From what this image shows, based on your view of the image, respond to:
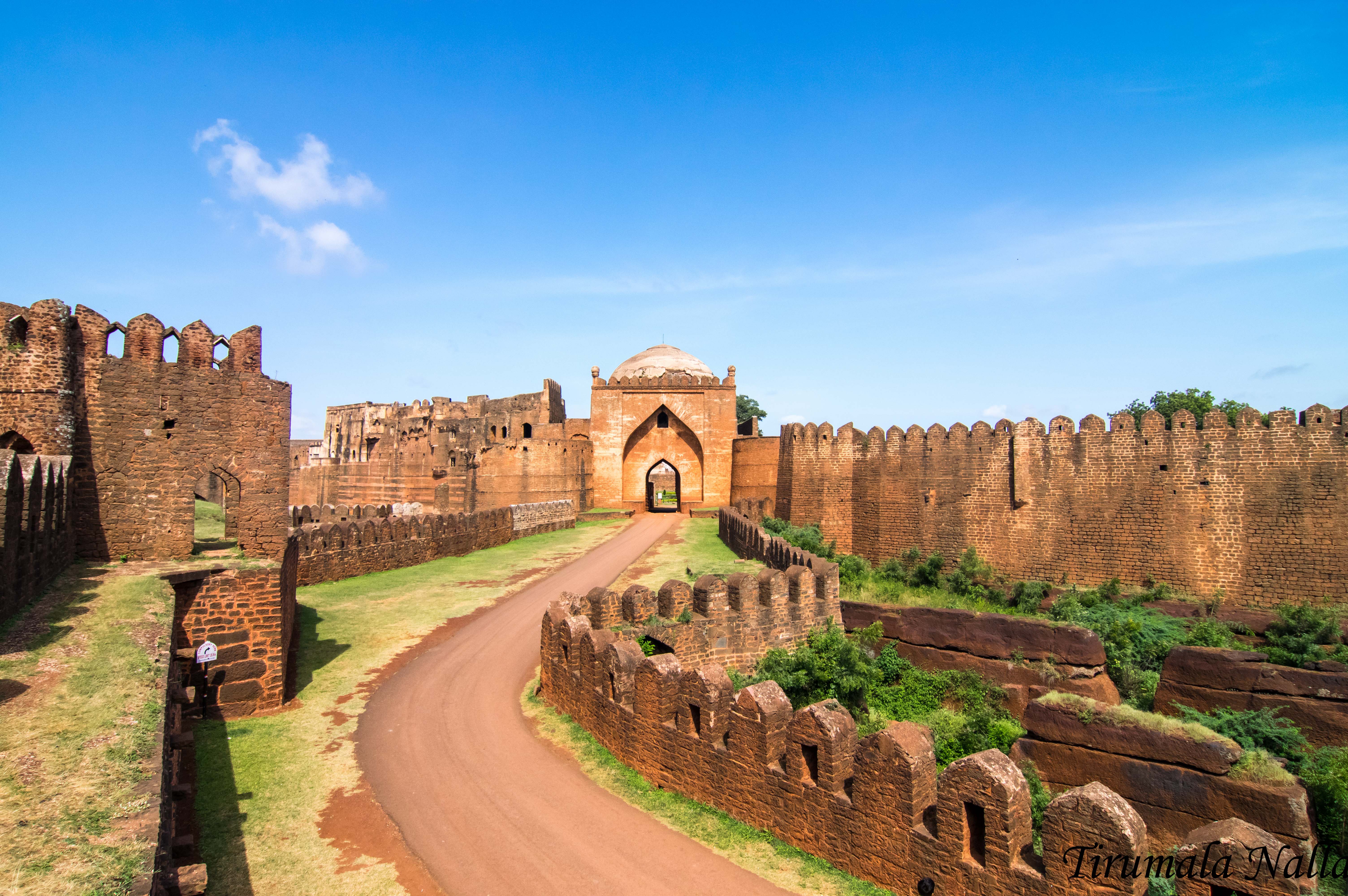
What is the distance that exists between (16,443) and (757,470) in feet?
85.9

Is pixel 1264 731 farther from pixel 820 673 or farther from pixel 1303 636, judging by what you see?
pixel 820 673

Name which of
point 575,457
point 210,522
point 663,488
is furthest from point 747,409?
point 210,522

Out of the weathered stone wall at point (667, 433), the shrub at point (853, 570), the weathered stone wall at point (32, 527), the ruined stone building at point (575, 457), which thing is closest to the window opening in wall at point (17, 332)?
the weathered stone wall at point (32, 527)

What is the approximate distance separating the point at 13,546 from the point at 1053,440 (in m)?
22.0

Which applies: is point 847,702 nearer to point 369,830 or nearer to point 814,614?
point 814,614

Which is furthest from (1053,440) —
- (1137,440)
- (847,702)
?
(847,702)

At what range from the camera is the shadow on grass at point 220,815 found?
5.72 m

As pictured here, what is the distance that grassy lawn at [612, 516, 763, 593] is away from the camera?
1616cm

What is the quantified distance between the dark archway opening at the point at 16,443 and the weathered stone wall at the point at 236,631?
2799 mm

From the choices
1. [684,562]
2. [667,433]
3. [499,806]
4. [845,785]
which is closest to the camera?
[845,785]

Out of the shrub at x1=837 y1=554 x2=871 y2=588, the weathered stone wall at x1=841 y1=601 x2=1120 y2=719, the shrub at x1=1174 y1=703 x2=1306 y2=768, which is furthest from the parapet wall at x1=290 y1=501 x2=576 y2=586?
the shrub at x1=1174 y1=703 x2=1306 y2=768

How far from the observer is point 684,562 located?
19547 mm

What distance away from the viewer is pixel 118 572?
9375 millimetres

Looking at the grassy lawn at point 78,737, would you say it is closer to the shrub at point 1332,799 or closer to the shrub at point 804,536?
the shrub at point 1332,799
